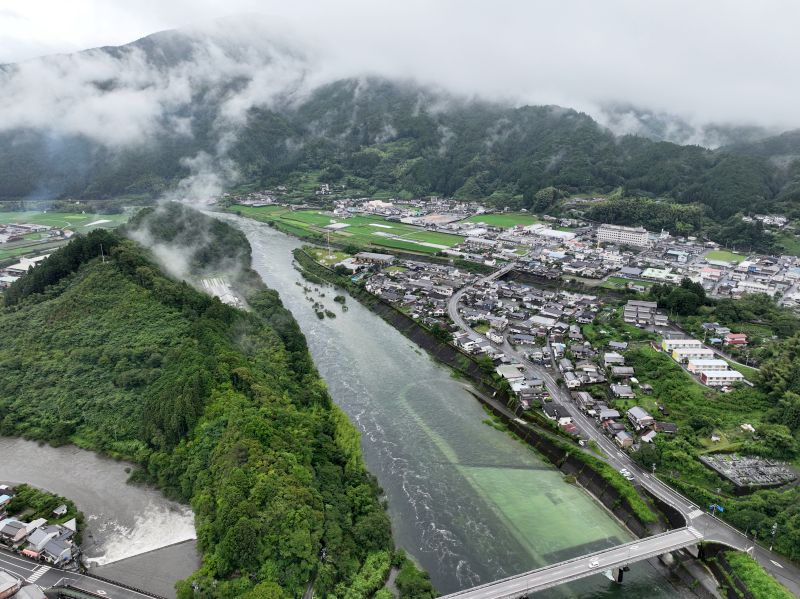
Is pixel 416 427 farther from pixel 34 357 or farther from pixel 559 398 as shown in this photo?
pixel 34 357

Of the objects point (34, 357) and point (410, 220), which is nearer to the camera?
point (34, 357)

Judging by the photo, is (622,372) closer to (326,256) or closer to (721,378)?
(721,378)

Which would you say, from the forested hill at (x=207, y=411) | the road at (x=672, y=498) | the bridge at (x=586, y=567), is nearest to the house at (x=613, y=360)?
the road at (x=672, y=498)

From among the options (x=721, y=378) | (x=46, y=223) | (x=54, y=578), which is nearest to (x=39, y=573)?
(x=54, y=578)

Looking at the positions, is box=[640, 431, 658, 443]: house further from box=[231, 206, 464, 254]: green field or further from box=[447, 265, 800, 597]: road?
box=[231, 206, 464, 254]: green field

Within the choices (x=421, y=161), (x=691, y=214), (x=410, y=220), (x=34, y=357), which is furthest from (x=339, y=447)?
(x=421, y=161)

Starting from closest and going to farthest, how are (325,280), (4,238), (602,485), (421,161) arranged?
(602,485), (325,280), (4,238), (421,161)
